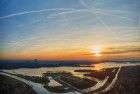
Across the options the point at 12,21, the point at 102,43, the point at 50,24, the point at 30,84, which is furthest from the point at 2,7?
the point at 102,43

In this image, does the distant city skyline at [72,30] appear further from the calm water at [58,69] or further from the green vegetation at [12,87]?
the green vegetation at [12,87]

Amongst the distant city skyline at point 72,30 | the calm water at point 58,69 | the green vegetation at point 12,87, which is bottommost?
the green vegetation at point 12,87

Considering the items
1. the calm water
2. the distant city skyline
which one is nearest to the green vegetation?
the calm water

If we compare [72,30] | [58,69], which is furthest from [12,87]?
[72,30]

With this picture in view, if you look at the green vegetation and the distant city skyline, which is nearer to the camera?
the distant city skyline

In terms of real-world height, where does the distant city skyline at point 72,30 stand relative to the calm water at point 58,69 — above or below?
above

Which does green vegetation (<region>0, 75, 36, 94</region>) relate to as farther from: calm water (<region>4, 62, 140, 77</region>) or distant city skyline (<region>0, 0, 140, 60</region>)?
distant city skyline (<region>0, 0, 140, 60</region>)

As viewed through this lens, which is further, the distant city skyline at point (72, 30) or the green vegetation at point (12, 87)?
the green vegetation at point (12, 87)

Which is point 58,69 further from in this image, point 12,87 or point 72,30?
point 12,87

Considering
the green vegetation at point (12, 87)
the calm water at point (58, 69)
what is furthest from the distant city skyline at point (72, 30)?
the green vegetation at point (12, 87)
